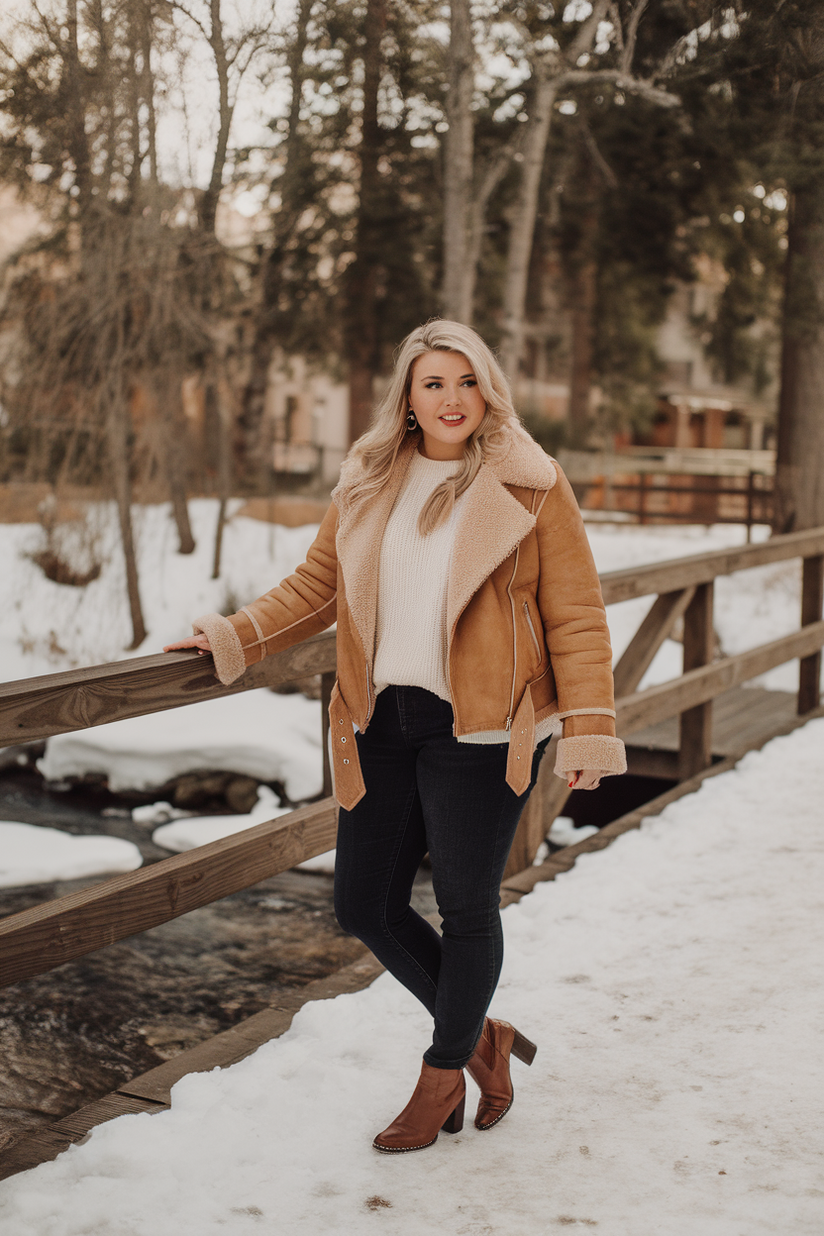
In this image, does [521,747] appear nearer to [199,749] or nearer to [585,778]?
[585,778]

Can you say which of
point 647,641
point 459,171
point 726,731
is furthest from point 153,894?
point 459,171

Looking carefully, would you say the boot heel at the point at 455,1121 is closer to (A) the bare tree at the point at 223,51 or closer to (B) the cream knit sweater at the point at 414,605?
(B) the cream knit sweater at the point at 414,605

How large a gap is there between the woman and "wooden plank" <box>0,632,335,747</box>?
45 cm

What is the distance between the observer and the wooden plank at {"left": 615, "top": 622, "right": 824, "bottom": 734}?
15.1 ft

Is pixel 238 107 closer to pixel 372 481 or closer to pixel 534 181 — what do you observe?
pixel 534 181

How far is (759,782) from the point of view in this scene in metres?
5.18

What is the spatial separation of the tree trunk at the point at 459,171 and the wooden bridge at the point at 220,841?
7444 millimetres

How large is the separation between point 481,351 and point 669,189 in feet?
42.4

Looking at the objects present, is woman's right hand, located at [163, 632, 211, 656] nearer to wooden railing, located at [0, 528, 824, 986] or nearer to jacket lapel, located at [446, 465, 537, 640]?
wooden railing, located at [0, 528, 824, 986]

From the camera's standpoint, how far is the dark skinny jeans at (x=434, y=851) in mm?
2166

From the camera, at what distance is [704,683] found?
522 centimetres

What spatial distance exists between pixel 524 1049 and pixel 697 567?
282 cm


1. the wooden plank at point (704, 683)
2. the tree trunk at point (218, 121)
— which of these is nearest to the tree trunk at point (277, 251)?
the tree trunk at point (218, 121)

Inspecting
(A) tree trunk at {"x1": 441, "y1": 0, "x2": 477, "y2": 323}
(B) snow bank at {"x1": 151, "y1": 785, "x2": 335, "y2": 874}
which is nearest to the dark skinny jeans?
(B) snow bank at {"x1": 151, "y1": 785, "x2": 335, "y2": 874}
